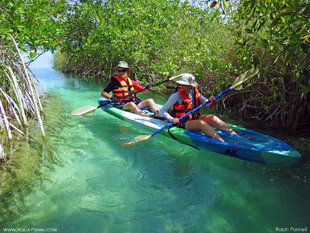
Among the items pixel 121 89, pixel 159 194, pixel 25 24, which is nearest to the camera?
pixel 159 194

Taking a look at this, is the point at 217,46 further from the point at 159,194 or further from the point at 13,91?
the point at 13,91

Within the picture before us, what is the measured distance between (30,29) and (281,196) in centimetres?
472

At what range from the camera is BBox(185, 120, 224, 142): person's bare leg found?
10.7 feet

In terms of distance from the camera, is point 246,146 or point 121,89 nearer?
point 246,146

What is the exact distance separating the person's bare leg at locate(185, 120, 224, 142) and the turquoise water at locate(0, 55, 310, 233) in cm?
45

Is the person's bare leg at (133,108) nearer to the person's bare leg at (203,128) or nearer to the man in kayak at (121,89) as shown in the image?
the man in kayak at (121,89)

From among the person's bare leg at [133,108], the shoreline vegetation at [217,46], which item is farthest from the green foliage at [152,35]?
the person's bare leg at [133,108]

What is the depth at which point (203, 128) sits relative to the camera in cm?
337

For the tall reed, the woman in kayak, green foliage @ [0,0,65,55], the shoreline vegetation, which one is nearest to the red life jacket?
the woman in kayak

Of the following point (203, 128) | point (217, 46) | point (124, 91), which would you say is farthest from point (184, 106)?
point (217, 46)

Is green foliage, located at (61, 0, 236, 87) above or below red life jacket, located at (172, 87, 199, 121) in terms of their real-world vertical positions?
above

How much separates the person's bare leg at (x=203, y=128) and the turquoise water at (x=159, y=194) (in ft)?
1.48

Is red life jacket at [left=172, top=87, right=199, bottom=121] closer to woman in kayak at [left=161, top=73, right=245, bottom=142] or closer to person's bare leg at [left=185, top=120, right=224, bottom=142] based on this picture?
woman in kayak at [left=161, top=73, right=245, bottom=142]

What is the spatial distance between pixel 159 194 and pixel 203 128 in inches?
47.3
